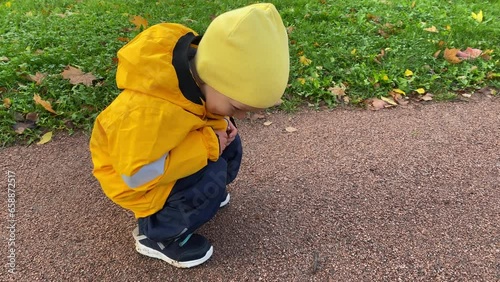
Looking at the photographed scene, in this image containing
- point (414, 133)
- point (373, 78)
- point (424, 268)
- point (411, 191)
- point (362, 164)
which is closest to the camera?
point (424, 268)

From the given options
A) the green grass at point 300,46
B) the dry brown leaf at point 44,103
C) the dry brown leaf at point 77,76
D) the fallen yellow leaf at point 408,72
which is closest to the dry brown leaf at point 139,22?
the green grass at point 300,46

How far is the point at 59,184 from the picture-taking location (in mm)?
2488

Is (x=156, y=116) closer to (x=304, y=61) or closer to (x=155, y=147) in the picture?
(x=155, y=147)

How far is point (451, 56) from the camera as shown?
12.3ft

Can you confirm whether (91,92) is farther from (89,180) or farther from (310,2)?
(310,2)

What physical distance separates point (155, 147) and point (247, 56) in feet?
1.49

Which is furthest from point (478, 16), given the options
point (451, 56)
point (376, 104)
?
point (376, 104)

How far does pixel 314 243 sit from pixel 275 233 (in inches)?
7.6

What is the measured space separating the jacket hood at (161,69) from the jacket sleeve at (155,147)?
67 mm

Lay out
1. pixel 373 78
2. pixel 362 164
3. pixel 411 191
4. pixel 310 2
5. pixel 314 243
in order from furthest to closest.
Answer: pixel 310 2 < pixel 373 78 < pixel 362 164 < pixel 411 191 < pixel 314 243

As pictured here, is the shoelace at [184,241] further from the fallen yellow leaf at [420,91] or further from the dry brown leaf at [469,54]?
the dry brown leaf at [469,54]

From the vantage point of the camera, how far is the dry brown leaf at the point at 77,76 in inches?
127

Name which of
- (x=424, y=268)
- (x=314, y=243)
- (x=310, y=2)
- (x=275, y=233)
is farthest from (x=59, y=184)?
(x=310, y=2)

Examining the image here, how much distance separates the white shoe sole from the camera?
2002 millimetres
